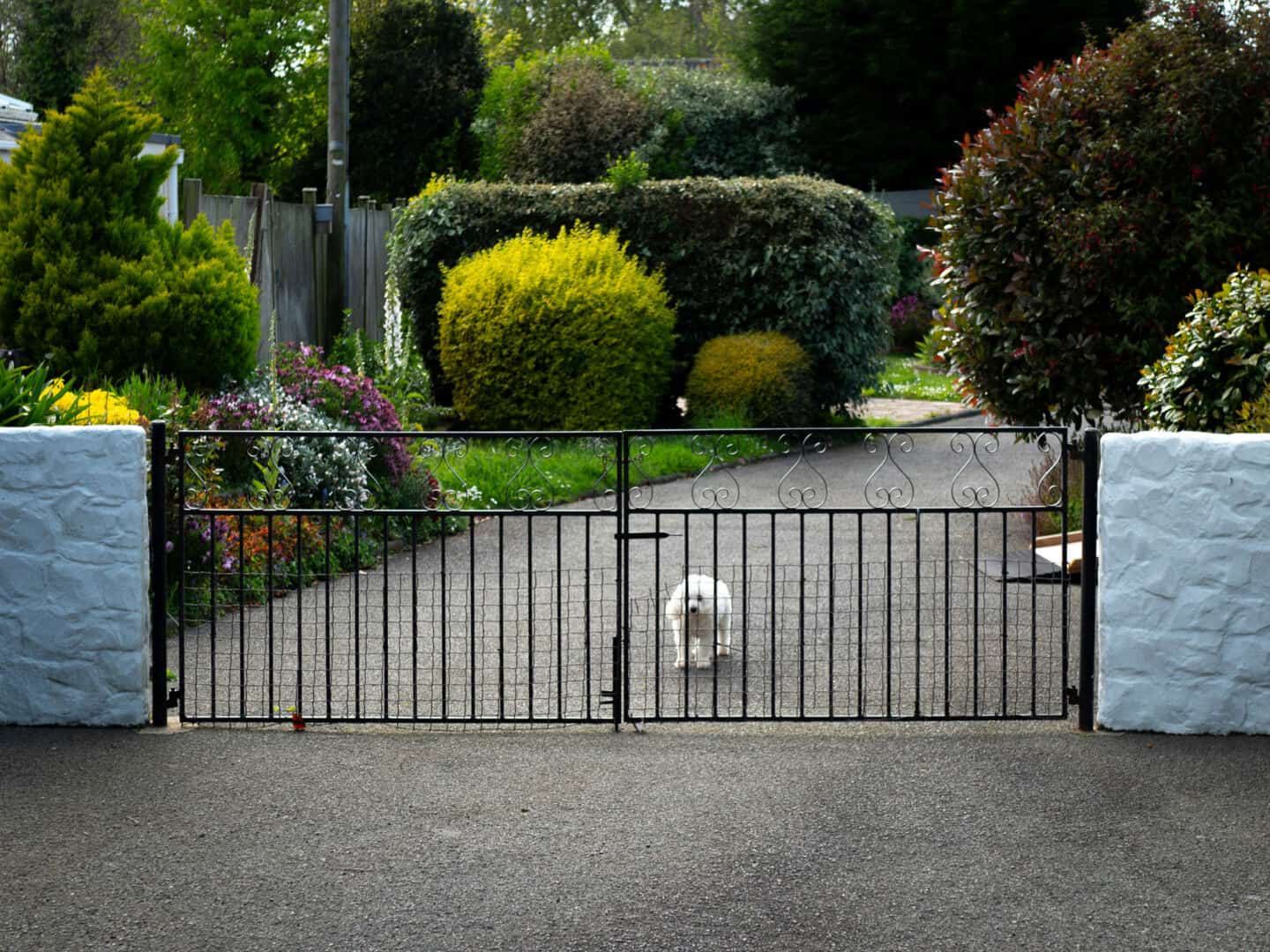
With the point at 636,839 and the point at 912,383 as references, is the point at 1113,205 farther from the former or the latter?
the point at 912,383

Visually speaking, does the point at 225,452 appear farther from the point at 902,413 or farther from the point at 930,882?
the point at 902,413

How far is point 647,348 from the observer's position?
14922mm

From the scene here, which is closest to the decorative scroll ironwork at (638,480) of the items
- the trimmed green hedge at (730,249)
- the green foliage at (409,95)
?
the trimmed green hedge at (730,249)

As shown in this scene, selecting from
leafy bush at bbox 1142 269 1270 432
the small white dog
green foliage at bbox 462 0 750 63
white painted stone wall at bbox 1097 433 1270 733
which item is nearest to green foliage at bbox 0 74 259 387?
the small white dog

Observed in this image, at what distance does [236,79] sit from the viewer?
31031mm

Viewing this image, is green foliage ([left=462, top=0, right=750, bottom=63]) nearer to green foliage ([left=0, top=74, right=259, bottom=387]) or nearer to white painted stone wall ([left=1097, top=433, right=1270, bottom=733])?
green foliage ([left=0, top=74, right=259, bottom=387])

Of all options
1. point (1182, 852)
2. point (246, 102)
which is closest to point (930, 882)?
point (1182, 852)

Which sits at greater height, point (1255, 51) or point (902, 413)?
point (1255, 51)

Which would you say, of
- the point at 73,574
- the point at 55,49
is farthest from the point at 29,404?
the point at 55,49

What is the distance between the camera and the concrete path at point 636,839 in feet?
14.6

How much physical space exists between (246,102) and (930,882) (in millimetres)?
28748

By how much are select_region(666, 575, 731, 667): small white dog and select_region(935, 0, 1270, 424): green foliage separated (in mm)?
3448

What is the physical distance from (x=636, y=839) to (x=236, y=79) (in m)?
28.4

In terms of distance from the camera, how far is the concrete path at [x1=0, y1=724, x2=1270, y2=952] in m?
4.45
